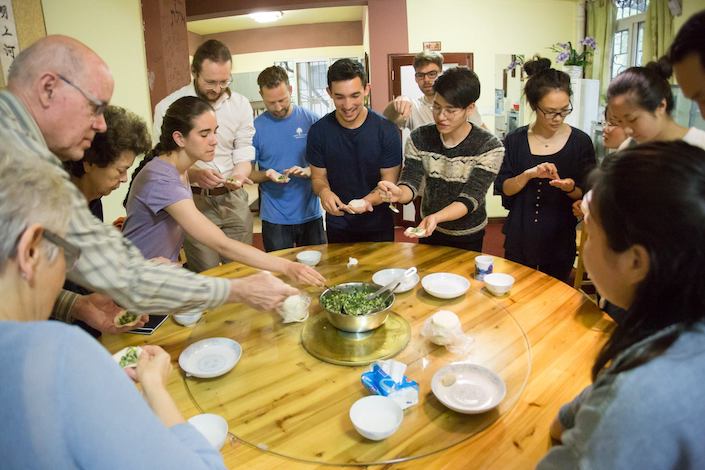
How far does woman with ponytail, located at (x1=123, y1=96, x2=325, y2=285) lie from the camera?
194 centimetres

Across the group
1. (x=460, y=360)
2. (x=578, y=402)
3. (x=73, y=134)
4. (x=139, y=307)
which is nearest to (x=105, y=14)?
(x=73, y=134)

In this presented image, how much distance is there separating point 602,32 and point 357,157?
427 cm

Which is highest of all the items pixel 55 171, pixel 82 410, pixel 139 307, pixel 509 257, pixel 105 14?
pixel 105 14

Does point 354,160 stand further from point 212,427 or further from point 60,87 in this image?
point 212,427

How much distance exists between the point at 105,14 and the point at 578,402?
420 cm

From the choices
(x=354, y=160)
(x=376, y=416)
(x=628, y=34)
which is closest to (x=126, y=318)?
(x=376, y=416)

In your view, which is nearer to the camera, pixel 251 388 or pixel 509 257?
pixel 251 388

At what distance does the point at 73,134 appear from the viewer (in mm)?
1428

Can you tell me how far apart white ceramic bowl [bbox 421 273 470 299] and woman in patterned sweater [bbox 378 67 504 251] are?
0.33 meters

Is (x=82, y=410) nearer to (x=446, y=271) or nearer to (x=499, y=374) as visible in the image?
(x=499, y=374)

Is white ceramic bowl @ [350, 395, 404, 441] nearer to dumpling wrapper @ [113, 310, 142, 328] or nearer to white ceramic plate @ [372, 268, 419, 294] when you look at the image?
white ceramic plate @ [372, 268, 419, 294]

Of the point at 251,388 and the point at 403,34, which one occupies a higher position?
the point at 403,34

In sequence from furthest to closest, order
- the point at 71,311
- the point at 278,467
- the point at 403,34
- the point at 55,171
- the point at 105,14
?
the point at 403,34 → the point at 105,14 → the point at 71,311 → the point at 278,467 → the point at 55,171

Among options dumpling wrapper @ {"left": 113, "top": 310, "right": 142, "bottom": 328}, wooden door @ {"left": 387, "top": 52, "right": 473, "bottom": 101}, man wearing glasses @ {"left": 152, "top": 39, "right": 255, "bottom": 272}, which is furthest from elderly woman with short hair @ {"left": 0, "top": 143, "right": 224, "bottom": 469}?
wooden door @ {"left": 387, "top": 52, "right": 473, "bottom": 101}
